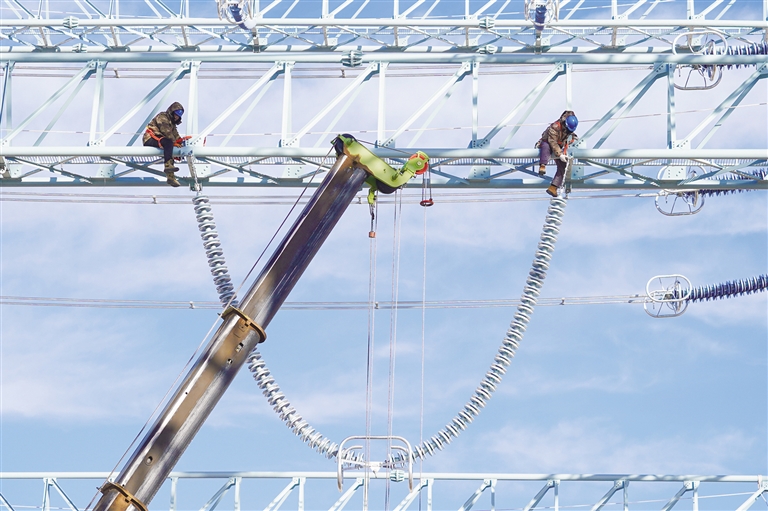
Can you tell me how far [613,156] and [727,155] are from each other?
1.78 meters

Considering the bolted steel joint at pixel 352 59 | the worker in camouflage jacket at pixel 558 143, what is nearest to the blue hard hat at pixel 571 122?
the worker in camouflage jacket at pixel 558 143

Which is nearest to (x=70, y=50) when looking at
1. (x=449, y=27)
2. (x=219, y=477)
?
(x=449, y=27)

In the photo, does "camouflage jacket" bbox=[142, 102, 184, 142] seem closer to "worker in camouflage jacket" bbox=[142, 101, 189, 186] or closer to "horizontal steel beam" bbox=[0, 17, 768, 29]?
"worker in camouflage jacket" bbox=[142, 101, 189, 186]

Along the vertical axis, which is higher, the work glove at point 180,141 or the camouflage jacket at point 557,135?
the camouflage jacket at point 557,135

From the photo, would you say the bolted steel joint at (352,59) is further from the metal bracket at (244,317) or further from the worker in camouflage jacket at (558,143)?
the metal bracket at (244,317)

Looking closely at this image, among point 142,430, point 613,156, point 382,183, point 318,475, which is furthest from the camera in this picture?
point 318,475

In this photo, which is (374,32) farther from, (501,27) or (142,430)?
(142,430)

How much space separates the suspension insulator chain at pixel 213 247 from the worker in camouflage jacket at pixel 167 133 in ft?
1.96

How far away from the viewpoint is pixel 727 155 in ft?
74.5

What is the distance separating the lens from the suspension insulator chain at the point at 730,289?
2708cm

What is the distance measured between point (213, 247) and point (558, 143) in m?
5.69

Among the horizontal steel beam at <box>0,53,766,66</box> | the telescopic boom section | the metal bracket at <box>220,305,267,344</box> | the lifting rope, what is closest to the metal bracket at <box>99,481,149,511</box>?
the telescopic boom section

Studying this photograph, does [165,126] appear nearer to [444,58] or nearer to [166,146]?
[166,146]

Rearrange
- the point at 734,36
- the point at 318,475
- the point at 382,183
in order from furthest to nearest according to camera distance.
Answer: the point at 318,475 → the point at 734,36 → the point at 382,183
